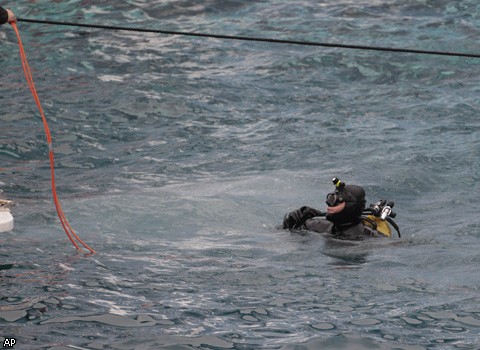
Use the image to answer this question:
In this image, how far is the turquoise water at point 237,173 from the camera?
6578mm

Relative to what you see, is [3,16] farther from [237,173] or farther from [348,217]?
[237,173]

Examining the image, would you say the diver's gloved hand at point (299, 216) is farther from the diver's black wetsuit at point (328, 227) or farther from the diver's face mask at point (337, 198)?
the diver's face mask at point (337, 198)

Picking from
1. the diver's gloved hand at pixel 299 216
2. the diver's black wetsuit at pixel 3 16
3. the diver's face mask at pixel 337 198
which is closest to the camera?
the diver's black wetsuit at pixel 3 16

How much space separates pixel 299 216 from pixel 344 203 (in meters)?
0.63

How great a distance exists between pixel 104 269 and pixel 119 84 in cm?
844

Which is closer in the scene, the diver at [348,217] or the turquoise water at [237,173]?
the turquoise water at [237,173]

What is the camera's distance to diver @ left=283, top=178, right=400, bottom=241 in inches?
334

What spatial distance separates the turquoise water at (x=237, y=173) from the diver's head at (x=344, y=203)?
29 centimetres

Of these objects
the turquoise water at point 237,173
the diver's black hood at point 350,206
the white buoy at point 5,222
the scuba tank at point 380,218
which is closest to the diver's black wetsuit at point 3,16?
the white buoy at point 5,222

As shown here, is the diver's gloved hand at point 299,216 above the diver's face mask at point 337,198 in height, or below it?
below

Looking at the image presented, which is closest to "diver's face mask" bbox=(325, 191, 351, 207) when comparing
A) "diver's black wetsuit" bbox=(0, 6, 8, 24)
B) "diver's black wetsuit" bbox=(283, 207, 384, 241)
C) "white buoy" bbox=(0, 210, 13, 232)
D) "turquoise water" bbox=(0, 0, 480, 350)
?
"diver's black wetsuit" bbox=(283, 207, 384, 241)

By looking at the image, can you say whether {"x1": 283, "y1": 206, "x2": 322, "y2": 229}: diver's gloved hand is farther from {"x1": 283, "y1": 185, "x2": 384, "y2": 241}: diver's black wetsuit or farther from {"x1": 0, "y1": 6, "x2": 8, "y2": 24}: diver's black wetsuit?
{"x1": 0, "y1": 6, "x2": 8, "y2": 24}: diver's black wetsuit

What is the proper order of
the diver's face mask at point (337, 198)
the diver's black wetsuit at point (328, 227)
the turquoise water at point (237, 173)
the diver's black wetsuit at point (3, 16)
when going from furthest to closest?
the diver's black wetsuit at point (328, 227), the diver's face mask at point (337, 198), the diver's black wetsuit at point (3, 16), the turquoise water at point (237, 173)

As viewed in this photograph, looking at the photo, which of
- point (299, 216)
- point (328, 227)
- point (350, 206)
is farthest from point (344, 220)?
point (299, 216)
